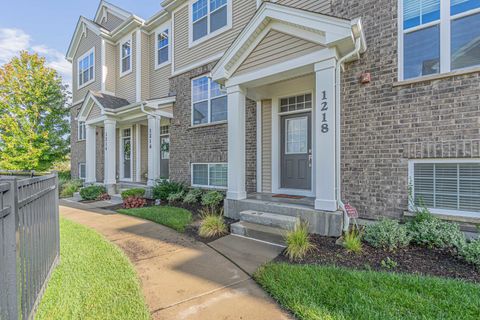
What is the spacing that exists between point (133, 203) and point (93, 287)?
5801mm

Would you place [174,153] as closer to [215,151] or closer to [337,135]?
[215,151]

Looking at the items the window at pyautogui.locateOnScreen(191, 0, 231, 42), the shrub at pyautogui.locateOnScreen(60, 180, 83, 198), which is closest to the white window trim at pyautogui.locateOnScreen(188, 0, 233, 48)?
the window at pyautogui.locateOnScreen(191, 0, 231, 42)

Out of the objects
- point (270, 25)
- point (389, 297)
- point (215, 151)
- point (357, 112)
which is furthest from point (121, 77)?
point (389, 297)

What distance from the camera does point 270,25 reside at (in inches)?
213

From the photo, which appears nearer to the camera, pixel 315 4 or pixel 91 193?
pixel 315 4

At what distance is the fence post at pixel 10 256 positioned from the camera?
1.85 metres

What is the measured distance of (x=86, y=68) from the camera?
14.2 metres

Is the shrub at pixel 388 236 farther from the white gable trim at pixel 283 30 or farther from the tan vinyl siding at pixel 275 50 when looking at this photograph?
the tan vinyl siding at pixel 275 50

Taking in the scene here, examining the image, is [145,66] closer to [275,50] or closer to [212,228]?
[275,50]

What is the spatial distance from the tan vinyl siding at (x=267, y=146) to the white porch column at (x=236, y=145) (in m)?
1.17

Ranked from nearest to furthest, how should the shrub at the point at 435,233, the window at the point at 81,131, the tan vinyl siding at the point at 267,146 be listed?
the shrub at the point at 435,233 → the tan vinyl siding at the point at 267,146 → the window at the point at 81,131

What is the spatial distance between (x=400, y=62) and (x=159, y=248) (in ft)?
18.9

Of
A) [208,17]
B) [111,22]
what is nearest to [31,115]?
[111,22]

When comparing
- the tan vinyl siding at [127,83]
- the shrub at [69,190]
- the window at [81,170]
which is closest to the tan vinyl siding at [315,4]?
the tan vinyl siding at [127,83]
